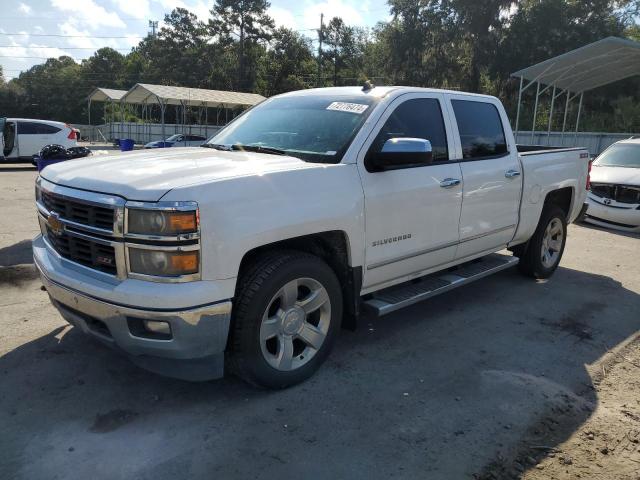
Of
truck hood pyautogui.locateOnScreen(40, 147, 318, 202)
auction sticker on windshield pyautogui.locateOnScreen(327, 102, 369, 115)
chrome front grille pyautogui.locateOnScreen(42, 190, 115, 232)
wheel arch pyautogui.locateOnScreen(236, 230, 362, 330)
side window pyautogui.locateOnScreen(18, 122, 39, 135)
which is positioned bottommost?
wheel arch pyautogui.locateOnScreen(236, 230, 362, 330)

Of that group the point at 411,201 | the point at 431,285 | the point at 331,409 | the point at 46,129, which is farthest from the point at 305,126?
the point at 46,129

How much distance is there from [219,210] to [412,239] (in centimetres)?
176

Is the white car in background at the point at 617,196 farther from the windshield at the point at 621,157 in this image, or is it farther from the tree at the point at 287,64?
the tree at the point at 287,64

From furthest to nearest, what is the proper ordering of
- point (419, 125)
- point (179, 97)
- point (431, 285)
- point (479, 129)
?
point (179, 97)
point (479, 129)
point (431, 285)
point (419, 125)

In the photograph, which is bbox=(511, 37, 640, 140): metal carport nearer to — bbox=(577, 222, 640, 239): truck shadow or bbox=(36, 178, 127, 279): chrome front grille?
bbox=(577, 222, 640, 239): truck shadow

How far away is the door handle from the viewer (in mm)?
4254

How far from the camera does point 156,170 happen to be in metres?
3.20

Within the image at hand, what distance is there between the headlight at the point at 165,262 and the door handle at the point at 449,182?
223 cm

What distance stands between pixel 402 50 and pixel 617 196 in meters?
31.1

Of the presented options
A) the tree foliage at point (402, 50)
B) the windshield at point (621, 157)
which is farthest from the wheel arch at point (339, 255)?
the tree foliage at point (402, 50)

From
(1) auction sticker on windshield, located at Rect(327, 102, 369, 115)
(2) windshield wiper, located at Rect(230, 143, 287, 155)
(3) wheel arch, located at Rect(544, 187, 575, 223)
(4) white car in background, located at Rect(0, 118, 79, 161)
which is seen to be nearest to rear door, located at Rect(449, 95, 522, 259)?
(1) auction sticker on windshield, located at Rect(327, 102, 369, 115)

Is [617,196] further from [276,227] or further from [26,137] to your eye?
[26,137]

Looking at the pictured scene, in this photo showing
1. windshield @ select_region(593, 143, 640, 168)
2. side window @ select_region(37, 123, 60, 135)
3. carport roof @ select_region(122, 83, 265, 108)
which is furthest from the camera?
carport roof @ select_region(122, 83, 265, 108)

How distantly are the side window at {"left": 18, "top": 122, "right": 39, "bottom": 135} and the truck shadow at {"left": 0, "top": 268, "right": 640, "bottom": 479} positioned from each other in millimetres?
17382
